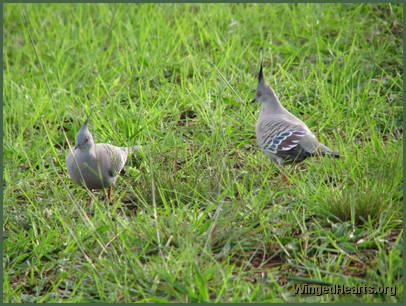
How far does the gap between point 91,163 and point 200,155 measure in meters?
0.86

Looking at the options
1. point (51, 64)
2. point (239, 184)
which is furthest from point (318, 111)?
point (51, 64)

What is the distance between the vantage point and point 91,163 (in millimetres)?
4527

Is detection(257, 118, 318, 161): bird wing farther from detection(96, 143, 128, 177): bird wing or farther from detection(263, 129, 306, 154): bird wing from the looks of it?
detection(96, 143, 128, 177): bird wing

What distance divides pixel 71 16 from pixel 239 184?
13.6 feet

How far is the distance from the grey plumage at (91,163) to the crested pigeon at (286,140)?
1.14m

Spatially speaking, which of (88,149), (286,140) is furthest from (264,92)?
(88,149)

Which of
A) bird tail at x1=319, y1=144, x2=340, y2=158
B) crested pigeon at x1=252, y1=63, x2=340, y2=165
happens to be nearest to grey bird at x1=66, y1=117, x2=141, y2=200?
crested pigeon at x1=252, y1=63, x2=340, y2=165

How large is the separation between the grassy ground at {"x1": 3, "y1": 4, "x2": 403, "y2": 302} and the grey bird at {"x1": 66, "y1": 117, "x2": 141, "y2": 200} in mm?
160

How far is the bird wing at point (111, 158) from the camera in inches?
178

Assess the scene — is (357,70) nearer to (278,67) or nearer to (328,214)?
(278,67)

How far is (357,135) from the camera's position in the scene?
5.08 m

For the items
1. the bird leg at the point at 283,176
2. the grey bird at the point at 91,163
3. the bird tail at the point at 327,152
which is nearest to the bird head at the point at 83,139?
the grey bird at the point at 91,163

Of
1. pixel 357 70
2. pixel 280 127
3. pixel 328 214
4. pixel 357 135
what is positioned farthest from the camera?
pixel 357 70

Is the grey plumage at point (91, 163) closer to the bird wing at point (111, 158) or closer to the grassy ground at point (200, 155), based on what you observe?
the bird wing at point (111, 158)
